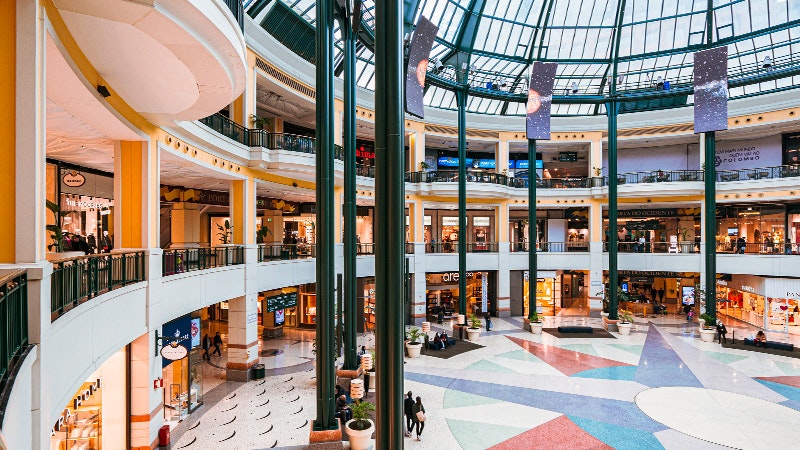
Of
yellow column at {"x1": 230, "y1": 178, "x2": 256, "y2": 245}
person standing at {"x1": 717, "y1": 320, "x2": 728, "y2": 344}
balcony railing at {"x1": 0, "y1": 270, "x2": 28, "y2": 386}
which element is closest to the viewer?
balcony railing at {"x1": 0, "y1": 270, "x2": 28, "y2": 386}

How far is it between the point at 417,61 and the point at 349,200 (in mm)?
7945

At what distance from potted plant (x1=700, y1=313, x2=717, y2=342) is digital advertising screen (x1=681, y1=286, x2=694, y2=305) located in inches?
251

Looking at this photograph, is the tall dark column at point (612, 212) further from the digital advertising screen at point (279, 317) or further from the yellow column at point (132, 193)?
the yellow column at point (132, 193)

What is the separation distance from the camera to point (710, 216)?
2259 centimetres

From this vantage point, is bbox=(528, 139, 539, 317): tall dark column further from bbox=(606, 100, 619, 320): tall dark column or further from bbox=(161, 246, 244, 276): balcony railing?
bbox=(161, 246, 244, 276): balcony railing

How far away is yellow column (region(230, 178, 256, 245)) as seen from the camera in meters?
16.1

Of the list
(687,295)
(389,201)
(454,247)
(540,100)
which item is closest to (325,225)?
(389,201)

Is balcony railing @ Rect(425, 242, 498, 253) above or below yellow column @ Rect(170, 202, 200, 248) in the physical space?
below

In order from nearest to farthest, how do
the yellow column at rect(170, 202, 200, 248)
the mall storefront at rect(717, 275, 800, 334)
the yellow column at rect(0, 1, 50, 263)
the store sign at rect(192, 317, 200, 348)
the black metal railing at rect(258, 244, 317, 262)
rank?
1. the yellow column at rect(0, 1, 50, 263)
2. the store sign at rect(192, 317, 200, 348)
3. the black metal railing at rect(258, 244, 317, 262)
4. the yellow column at rect(170, 202, 200, 248)
5. the mall storefront at rect(717, 275, 800, 334)

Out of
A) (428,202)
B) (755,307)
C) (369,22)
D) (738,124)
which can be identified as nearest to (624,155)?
(738,124)

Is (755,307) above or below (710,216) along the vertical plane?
below

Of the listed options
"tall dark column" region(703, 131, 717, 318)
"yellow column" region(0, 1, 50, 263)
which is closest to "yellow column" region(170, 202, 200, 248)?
"yellow column" region(0, 1, 50, 263)

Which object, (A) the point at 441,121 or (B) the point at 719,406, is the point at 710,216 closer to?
(B) the point at 719,406

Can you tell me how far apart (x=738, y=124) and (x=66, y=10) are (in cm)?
3074
